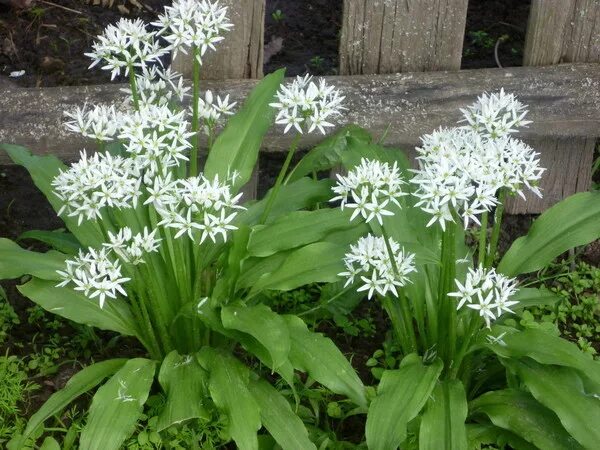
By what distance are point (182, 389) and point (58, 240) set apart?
95 centimetres

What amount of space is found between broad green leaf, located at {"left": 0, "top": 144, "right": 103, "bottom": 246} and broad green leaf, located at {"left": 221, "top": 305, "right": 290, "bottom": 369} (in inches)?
28.1

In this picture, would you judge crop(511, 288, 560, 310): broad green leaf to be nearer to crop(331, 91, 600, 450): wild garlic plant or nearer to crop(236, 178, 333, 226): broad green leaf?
crop(331, 91, 600, 450): wild garlic plant

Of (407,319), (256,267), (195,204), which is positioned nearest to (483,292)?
(407,319)

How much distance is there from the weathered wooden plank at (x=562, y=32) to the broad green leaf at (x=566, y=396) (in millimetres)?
1643

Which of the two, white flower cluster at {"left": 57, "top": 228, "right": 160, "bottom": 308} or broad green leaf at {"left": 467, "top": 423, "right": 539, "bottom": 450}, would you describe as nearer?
white flower cluster at {"left": 57, "top": 228, "right": 160, "bottom": 308}

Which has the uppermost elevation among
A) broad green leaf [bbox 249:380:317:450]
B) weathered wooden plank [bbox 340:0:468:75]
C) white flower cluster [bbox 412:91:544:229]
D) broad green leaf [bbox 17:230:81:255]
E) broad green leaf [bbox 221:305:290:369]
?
weathered wooden plank [bbox 340:0:468:75]

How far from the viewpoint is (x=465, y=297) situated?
9.96 feet

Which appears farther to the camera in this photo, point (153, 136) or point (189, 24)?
point (189, 24)

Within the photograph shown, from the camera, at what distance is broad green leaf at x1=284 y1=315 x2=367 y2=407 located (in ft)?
10.4

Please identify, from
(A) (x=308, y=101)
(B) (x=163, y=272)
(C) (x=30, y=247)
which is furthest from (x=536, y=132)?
(C) (x=30, y=247)

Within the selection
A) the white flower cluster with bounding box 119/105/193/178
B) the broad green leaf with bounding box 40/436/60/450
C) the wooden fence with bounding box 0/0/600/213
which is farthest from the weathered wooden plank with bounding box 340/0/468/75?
the broad green leaf with bounding box 40/436/60/450

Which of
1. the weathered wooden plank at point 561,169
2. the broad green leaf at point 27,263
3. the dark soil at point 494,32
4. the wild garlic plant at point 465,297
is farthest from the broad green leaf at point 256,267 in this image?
the dark soil at point 494,32

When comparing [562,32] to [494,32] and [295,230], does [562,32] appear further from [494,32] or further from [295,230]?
[295,230]

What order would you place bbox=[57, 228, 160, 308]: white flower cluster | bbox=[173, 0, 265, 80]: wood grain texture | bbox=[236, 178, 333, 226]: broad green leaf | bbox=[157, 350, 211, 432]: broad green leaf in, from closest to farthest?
1. bbox=[57, 228, 160, 308]: white flower cluster
2. bbox=[157, 350, 211, 432]: broad green leaf
3. bbox=[236, 178, 333, 226]: broad green leaf
4. bbox=[173, 0, 265, 80]: wood grain texture
